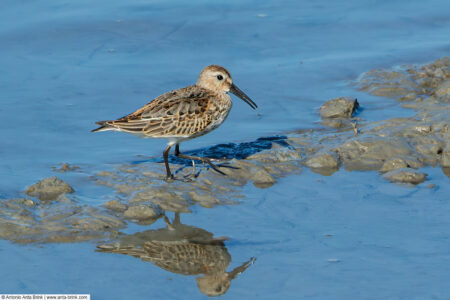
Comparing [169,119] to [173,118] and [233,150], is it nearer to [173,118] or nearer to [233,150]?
[173,118]

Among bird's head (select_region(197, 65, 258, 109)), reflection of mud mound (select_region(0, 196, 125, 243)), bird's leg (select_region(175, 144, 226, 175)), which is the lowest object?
reflection of mud mound (select_region(0, 196, 125, 243))

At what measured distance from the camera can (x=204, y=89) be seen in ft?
33.1

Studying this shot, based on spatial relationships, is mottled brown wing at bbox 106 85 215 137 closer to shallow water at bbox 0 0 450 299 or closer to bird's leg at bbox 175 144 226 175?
bird's leg at bbox 175 144 226 175

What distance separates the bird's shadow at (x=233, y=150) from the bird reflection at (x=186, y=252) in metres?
2.12

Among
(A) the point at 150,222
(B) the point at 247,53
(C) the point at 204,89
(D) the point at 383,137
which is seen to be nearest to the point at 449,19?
(B) the point at 247,53

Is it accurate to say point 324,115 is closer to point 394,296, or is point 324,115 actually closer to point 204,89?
point 204,89

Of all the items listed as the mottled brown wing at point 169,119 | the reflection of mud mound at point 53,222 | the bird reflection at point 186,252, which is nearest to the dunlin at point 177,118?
the mottled brown wing at point 169,119

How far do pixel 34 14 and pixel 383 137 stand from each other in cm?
819

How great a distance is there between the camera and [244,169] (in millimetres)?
9234

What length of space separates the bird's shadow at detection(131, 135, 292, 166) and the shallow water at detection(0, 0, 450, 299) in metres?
Result: 0.24

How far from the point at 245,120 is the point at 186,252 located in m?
4.44

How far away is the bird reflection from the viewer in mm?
6566

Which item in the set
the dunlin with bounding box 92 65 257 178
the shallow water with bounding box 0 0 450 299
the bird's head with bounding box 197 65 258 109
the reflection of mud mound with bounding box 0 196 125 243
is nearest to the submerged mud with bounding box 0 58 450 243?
the reflection of mud mound with bounding box 0 196 125 243

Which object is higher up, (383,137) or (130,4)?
(130,4)
